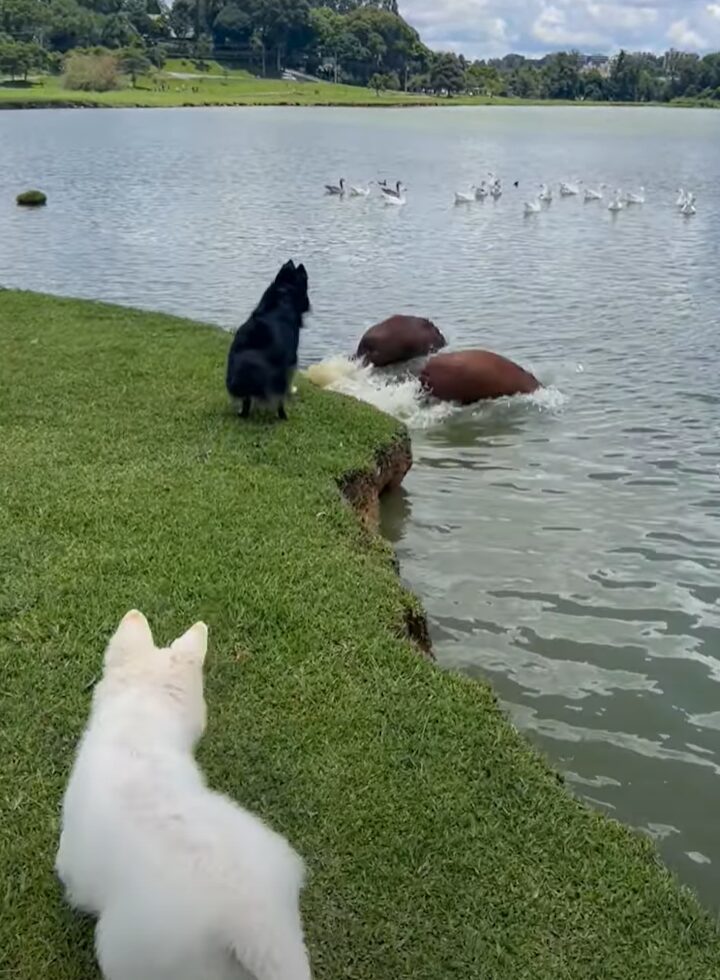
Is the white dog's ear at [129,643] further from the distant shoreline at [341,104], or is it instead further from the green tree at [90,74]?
Result: the green tree at [90,74]

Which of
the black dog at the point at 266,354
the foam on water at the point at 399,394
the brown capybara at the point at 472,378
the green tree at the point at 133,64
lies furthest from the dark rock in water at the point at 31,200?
the green tree at the point at 133,64

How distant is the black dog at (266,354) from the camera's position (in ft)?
24.8

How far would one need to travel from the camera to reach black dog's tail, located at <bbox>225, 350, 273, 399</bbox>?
24.7ft

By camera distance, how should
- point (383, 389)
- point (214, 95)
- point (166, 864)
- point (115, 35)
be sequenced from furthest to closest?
1. point (115, 35)
2. point (214, 95)
3. point (383, 389)
4. point (166, 864)

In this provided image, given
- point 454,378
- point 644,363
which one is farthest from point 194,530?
point 644,363

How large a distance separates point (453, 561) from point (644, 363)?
630cm

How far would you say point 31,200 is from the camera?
1091 inches

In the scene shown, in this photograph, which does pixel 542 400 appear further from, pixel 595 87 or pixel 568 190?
pixel 595 87

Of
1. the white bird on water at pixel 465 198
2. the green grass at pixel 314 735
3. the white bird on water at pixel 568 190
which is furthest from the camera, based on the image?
the white bird on water at pixel 568 190

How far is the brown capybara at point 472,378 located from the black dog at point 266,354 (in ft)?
9.38

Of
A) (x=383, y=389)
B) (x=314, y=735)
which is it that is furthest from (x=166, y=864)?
(x=383, y=389)

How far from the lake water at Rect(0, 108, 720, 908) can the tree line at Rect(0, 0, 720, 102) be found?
3876 inches

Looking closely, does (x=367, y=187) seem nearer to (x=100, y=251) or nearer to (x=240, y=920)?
(x=100, y=251)

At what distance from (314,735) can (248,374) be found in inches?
152
